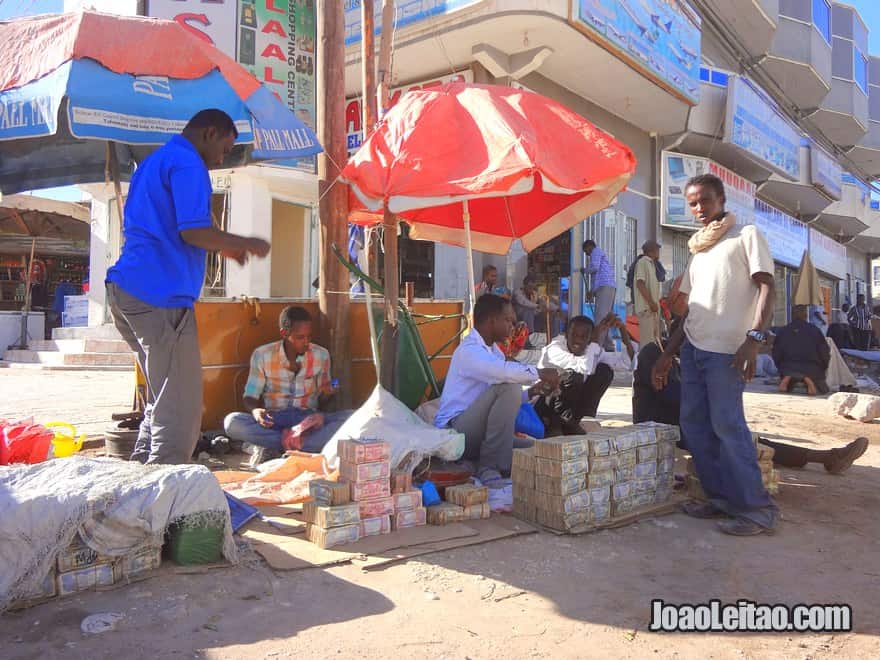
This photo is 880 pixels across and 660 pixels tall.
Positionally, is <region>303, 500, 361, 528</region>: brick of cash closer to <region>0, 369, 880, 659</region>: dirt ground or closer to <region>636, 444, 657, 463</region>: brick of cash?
<region>0, 369, 880, 659</region>: dirt ground

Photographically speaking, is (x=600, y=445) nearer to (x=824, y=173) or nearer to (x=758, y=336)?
(x=758, y=336)

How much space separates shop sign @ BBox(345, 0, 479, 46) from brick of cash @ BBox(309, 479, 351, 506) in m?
8.19

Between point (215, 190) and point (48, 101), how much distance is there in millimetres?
9553

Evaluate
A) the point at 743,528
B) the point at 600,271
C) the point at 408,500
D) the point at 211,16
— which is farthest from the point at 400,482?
the point at 211,16

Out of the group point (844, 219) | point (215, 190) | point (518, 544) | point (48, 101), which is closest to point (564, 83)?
point (215, 190)

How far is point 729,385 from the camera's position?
3.34m

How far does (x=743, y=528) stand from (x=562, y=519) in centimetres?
87

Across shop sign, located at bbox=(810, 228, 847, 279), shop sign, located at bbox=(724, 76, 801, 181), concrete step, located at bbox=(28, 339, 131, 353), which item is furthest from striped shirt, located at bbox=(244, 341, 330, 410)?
shop sign, located at bbox=(810, 228, 847, 279)

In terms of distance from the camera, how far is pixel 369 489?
3.12 m

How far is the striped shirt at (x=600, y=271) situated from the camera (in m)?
11.0

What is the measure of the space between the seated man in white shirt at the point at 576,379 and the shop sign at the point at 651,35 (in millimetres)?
6313

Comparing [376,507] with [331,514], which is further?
[376,507]

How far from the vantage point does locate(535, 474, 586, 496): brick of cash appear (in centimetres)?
320

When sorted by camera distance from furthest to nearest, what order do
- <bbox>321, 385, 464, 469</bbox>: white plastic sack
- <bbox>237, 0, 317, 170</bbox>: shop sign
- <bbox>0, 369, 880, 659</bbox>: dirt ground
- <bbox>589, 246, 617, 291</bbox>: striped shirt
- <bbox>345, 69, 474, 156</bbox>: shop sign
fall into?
<bbox>237, 0, 317, 170</bbox>: shop sign → <bbox>345, 69, 474, 156</bbox>: shop sign → <bbox>589, 246, 617, 291</bbox>: striped shirt → <bbox>321, 385, 464, 469</bbox>: white plastic sack → <bbox>0, 369, 880, 659</bbox>: dirt ground
